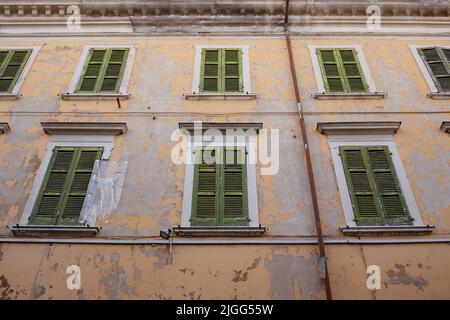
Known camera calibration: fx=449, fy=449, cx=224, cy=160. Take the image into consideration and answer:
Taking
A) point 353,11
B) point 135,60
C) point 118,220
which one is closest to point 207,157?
point 118,220

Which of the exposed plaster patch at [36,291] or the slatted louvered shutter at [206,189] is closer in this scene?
the exposed plaster patch at [36,291]

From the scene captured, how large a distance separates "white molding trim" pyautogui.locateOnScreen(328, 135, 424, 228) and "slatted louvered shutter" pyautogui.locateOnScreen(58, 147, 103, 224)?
14.1ft

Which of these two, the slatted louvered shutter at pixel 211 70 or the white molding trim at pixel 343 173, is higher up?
the slatted louvered shutter at pixel 211 70

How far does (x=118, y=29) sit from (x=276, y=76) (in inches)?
165

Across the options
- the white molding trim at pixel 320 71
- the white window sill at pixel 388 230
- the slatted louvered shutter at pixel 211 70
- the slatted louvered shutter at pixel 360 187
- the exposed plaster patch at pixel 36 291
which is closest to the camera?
the exposed plaster patch at pixel 36 291

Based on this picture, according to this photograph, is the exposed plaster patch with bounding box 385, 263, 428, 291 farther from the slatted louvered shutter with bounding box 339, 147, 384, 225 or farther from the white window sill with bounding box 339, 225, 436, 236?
the slatted louvered shutter with bounding box 339, 147, 384, 225

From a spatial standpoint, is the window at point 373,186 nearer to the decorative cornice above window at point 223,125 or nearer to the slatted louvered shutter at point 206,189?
the decorative cornice above window at point 223,125

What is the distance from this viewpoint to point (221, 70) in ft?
32.4

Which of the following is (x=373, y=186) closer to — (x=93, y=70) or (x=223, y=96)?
(x=223, y=96)

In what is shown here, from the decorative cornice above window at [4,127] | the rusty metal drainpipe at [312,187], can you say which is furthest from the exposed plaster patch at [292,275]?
the decorative cornice above window at [4,127]

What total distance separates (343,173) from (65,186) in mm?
4800

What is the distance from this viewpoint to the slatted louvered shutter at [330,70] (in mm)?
9485

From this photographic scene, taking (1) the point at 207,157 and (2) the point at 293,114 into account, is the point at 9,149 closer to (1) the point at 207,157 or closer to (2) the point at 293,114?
(1) the point at 207,157

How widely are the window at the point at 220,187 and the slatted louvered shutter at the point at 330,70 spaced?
8.92 feet
